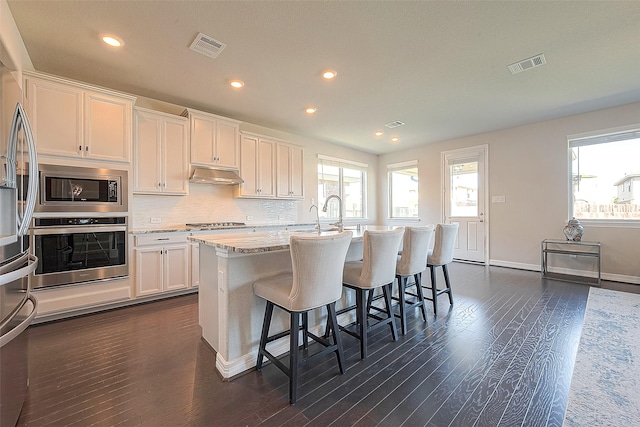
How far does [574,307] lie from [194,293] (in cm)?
464

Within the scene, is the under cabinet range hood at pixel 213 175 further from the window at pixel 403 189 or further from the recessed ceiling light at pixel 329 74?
the window at pixel 403 189

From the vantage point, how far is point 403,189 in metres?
6.85

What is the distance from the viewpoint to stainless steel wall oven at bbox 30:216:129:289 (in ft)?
8.52

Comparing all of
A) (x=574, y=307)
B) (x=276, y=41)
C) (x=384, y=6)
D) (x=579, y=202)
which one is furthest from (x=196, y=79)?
(x=579, y=202)

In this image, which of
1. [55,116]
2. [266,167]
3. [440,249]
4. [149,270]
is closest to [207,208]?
[266,167]

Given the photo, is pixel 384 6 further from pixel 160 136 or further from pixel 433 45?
pixel 160 136

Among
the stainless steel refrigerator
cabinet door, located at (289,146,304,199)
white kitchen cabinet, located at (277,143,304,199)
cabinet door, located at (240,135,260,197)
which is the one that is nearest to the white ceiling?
cabinet door, located at (240,135,260,197)

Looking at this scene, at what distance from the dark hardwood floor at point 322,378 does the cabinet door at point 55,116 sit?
180cm

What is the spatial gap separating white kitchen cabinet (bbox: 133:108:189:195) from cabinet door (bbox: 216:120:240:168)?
0.44 m

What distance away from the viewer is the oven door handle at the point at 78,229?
2569 millimetres

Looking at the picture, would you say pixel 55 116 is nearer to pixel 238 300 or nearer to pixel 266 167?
pixel 266 167

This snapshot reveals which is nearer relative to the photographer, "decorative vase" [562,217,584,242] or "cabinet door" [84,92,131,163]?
"cabinet door" [84,92,131,163]

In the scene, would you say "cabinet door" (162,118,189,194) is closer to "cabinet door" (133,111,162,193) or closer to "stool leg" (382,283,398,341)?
"cabinet door" (133,111,162,193)

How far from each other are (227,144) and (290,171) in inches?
49.9
